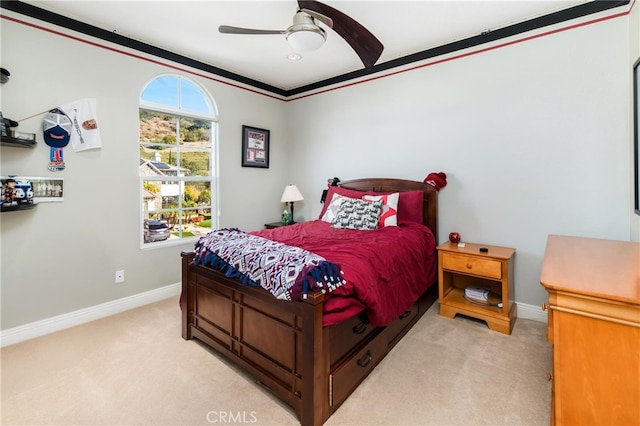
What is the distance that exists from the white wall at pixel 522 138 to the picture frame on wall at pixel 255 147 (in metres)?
1.52

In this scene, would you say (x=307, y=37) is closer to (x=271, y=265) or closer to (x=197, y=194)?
(x=271, y=265)

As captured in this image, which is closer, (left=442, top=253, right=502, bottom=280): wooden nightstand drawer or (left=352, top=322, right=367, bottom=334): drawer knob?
(left=352, top=322, right=367, bottom=334): drawer knob

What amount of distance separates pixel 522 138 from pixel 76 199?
406cm

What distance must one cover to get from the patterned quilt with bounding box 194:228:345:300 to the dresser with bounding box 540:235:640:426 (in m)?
0.93

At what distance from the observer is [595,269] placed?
1.26 metres

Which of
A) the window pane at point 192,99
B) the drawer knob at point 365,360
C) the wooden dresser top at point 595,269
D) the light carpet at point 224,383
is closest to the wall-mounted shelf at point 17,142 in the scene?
the window pane at point 192,99

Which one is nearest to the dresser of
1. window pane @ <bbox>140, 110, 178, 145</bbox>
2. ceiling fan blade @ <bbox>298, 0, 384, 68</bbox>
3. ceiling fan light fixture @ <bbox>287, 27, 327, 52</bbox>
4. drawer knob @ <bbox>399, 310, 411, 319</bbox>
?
drawer knob @ <bbox>399, 310, 411, 319</bbox>

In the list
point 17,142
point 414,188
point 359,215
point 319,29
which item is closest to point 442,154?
point 414,188

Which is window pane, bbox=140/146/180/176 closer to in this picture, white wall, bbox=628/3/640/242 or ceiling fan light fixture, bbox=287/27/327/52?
ceiling fan light fixture, bbox=287/27/327/52

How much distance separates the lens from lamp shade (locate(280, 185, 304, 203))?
4.20 meters

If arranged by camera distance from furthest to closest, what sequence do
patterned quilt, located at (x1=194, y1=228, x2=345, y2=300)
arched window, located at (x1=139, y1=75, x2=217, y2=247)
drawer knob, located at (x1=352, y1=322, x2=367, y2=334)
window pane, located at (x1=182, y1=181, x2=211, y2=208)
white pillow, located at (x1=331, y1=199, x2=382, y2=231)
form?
window pane, located at (x1=182, y1=181, x2=211, y2=208) < arched window, located at (x1=139, y1=75, x2=217, y2=247) < white pillow, located at (x1=331, y1=199, x2=382, y2=231) < drawer knob, located at (x1=352, y1=322, x2=367, y2=334) < patterned quilt, located at (x1=194, y1=228, x2=345, y2=300)

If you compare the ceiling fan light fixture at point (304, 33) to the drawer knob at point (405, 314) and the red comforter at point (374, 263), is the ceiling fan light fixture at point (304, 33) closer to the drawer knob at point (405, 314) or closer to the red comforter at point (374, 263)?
the red comforter at point (374, 263)

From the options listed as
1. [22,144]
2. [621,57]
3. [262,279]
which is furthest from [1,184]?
[621,57]

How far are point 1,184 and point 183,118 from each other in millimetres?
1735
